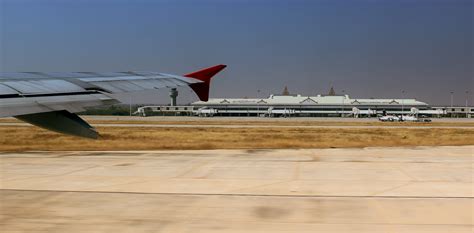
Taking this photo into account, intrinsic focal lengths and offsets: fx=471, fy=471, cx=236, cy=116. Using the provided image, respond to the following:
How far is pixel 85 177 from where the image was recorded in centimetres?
1389

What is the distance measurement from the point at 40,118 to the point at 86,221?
361cm

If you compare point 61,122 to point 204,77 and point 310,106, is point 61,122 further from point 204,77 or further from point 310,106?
point 310,106

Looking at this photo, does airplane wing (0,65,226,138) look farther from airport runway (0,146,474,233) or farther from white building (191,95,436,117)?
white building (191,95,436,117)

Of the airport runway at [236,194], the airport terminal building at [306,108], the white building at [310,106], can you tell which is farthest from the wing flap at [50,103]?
the white building at [310,106]

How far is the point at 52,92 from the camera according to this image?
607cm

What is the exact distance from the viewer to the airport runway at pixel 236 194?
8.67m

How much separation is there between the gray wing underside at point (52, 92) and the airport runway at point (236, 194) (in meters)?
2.59

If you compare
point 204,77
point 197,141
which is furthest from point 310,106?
point 204,77

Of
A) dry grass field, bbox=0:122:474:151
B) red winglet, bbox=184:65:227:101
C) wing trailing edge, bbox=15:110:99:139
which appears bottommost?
dry grass field, bbox=0:122:474:151

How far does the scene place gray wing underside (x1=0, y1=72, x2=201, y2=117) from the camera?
17.3 ft

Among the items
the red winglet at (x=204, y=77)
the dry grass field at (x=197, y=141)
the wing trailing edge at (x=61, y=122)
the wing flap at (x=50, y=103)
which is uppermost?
the red winglet at (x=204, y=77)

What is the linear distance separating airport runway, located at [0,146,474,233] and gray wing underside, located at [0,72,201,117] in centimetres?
259

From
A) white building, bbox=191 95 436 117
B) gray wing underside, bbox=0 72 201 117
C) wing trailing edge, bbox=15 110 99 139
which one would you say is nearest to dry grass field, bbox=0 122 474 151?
gray wing underside, bbox=0 72 201 117

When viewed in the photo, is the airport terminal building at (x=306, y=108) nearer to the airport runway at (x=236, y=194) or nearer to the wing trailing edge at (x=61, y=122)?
the airport runway at (x=236, y=194)
